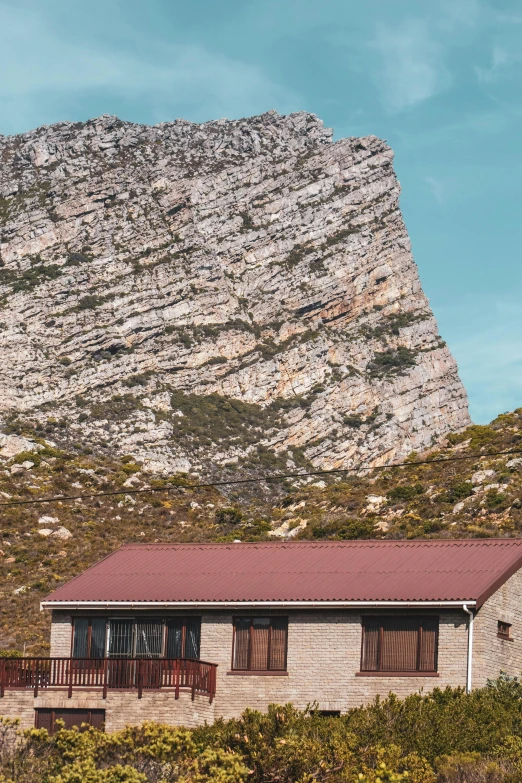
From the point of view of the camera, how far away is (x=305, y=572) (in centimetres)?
4131

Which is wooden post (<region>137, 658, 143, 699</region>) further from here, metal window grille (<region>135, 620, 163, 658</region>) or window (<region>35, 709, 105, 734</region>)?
metal window grille (<region>135, 620, 163, 658</region>)

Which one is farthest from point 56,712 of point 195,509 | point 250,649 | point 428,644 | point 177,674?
point 195,509

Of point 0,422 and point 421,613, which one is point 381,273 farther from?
point 421,613

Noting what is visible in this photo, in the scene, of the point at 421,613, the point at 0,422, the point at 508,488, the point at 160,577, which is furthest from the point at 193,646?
the point at 0,422

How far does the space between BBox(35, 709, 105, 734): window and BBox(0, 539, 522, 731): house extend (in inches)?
1.8

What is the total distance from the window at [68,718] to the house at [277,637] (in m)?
0.05

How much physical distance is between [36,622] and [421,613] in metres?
32.4

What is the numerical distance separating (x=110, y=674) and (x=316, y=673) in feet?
19.1

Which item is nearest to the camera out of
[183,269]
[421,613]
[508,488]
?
[421,613]

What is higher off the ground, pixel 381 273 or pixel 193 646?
pixel 381 273

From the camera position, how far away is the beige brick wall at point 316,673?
37219mm

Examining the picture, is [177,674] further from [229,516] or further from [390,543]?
[229,516]

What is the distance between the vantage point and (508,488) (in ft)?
235

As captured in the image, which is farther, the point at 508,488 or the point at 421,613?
the point at 508,488
